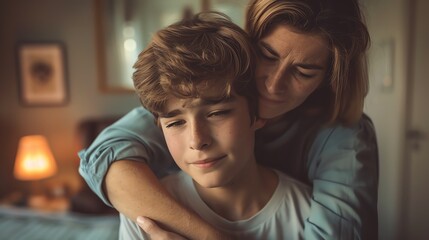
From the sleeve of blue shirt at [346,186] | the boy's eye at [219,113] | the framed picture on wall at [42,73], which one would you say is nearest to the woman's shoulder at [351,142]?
the sleeve of blue shirt at [346,186]

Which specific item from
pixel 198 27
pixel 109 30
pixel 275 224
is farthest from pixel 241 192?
pixel 109 30

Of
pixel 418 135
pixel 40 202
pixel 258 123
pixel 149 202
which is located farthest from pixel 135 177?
pixel 40 202

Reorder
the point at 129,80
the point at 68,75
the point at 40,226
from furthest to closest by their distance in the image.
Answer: the point at 40,226, the point at 68,75, the point at 129,80

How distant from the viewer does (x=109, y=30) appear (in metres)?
0.51

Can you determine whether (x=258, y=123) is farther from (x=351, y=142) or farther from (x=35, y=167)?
(x=35, y=167)

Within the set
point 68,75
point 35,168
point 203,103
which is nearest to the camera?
point 203,103

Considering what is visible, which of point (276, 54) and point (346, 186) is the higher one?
point (276, 54)

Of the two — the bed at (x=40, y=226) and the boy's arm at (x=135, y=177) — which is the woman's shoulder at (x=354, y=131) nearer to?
the boy's arm at (x=135, y=177)

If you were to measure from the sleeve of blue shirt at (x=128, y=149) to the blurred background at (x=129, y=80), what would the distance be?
4 cm

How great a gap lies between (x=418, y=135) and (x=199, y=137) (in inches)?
9.4

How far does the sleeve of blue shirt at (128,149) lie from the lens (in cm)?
33

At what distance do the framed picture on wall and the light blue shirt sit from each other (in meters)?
0.30

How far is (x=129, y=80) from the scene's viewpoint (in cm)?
41

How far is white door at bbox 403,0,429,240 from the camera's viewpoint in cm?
35
